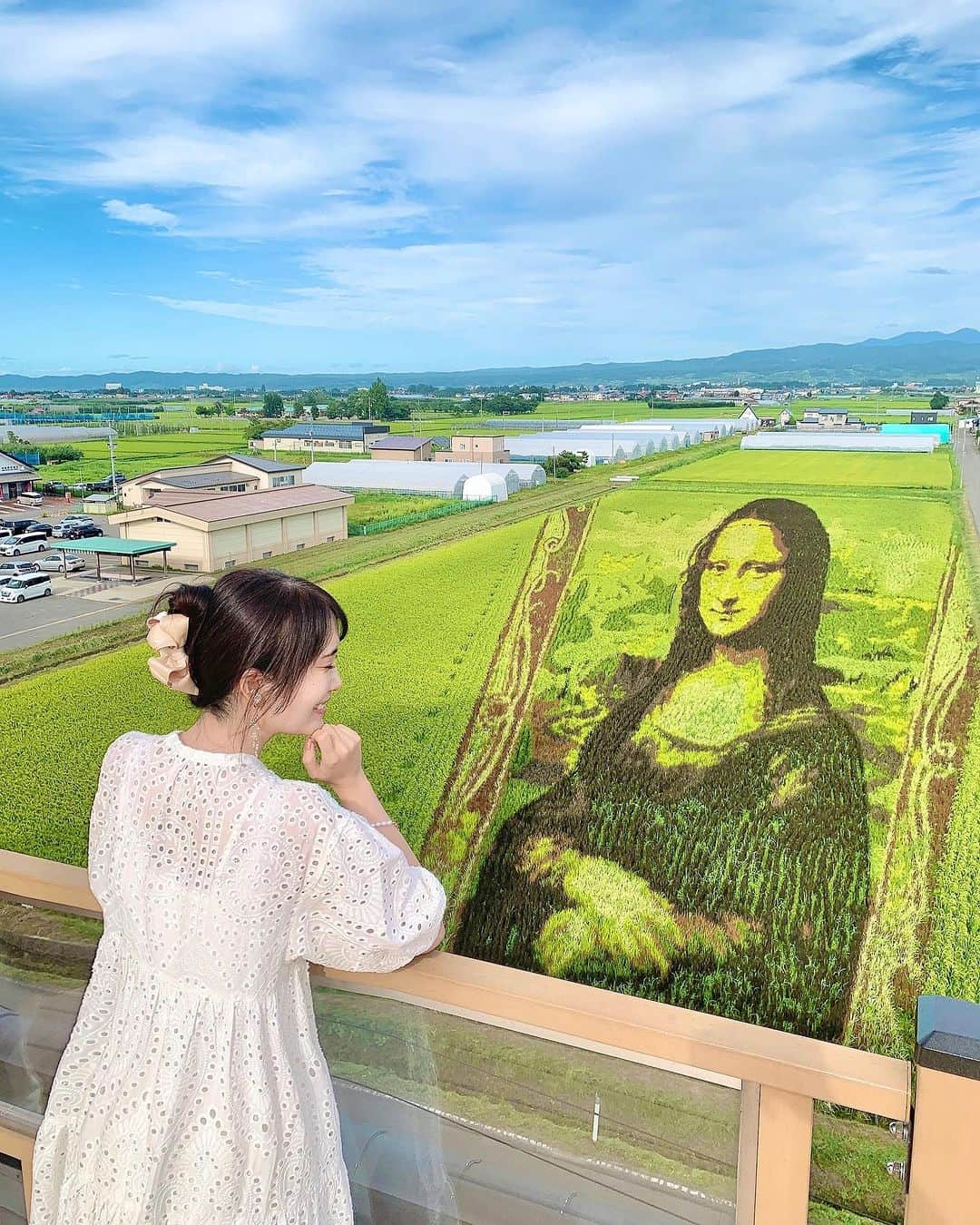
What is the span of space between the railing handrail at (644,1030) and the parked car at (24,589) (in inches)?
81.1

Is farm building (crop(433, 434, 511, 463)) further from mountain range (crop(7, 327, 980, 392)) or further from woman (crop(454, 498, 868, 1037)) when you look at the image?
woman (crop(454, 498, 868, 1037))

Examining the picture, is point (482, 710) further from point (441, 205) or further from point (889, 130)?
point (889, 130)

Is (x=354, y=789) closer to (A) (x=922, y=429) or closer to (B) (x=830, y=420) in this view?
(A) (x=922, y=429)

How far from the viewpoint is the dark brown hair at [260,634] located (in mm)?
678

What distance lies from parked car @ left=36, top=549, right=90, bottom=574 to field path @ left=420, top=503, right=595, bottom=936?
1268 mm

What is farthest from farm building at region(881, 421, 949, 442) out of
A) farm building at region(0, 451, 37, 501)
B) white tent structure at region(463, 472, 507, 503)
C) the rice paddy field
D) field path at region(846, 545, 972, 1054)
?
farm building at region(0, 451, 37, 501)

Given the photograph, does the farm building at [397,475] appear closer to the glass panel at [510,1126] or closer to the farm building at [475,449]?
the farm building at [475,449]

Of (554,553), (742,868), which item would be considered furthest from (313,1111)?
(554,553)

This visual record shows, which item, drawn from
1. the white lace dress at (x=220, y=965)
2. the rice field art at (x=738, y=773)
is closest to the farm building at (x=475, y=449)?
the rice field art at (x=738, y=773)

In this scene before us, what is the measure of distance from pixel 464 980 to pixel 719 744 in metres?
1.24

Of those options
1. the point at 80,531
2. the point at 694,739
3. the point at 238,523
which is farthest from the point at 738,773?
the point at 80,531

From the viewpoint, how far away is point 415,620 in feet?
7.87

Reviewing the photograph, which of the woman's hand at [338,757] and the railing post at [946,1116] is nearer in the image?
the railing post at [946,1116]

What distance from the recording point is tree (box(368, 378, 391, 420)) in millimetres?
3201
